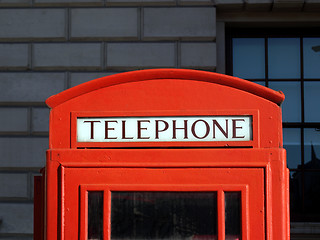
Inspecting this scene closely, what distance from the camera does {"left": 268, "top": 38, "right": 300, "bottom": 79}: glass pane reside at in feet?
18.1

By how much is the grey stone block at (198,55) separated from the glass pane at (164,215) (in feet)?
12.1

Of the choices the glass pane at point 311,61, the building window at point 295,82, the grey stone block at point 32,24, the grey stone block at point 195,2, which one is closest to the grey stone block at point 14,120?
the grey stone block at point 32,24

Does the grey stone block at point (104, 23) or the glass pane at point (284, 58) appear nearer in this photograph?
the grey stone block at point (104, 23)

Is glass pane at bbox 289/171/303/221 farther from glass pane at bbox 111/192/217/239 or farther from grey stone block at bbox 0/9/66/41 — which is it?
glass pane at bbox 111/192/217/239

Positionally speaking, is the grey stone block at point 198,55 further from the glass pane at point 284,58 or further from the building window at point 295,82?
the glass pane at point 284,58

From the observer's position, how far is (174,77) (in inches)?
69.0

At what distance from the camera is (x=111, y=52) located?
5297mm

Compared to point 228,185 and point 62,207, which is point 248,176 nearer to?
point 228,185

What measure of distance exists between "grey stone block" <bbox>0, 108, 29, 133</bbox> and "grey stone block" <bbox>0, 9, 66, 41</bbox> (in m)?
1.01

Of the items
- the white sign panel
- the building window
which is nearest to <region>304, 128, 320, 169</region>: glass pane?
the building window

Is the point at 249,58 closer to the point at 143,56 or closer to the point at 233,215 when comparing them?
the point at 143,56

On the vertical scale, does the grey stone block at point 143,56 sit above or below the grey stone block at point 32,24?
below

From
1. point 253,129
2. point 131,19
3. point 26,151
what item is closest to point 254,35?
point 131,19

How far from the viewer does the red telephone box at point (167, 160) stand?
5.59ft
